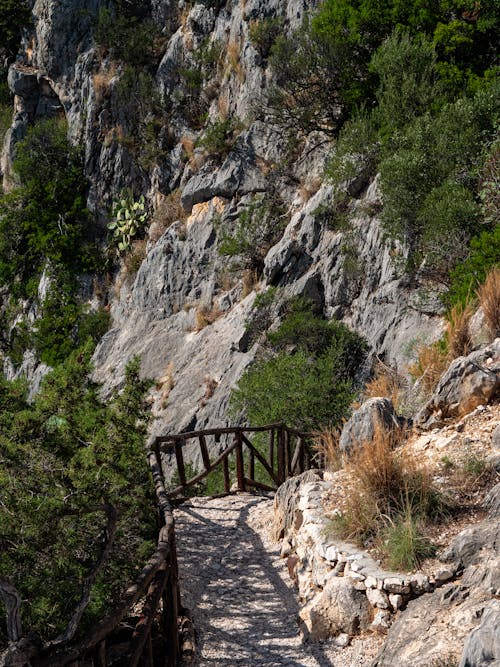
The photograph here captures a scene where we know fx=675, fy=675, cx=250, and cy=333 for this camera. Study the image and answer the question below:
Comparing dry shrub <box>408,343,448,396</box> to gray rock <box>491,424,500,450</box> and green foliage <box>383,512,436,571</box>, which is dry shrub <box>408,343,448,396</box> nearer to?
gray rock <box>491,424,500,450</box>

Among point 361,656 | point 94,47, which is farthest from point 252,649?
point 94,47

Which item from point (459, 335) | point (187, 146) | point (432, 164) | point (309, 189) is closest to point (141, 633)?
point (459, 335)

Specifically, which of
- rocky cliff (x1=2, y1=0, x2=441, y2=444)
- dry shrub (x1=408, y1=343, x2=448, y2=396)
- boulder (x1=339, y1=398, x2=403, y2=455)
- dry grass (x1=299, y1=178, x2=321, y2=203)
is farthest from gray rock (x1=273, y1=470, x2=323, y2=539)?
dry grass (x1=299, y1=178, x2=321, y2=203)

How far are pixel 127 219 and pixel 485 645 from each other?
71.9ft

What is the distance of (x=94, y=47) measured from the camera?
2589cm

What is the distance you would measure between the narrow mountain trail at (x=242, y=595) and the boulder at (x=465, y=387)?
7.28 ft

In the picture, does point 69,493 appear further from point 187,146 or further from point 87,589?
point 187,146

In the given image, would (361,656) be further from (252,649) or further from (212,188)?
(212,188)

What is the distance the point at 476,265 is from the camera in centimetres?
1010

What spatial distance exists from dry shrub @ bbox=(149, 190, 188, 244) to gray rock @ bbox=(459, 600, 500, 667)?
748 inches

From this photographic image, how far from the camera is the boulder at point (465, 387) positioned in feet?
22.4

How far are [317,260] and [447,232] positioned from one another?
4.92 meters

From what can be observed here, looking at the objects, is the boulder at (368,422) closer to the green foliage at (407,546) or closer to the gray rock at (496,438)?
the gray rock at (496,438)

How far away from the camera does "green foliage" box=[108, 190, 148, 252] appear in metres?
23.4
